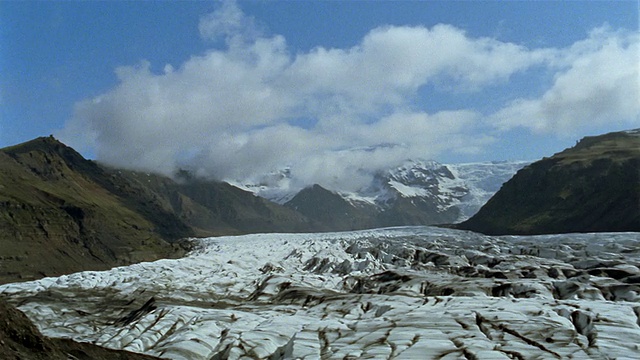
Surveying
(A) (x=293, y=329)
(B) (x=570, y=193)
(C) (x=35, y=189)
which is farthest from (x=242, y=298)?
(B) (x=570, y=193)

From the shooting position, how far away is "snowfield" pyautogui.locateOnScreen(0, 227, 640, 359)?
32.7 meters

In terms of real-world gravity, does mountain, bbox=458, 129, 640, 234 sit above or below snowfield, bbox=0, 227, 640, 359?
above

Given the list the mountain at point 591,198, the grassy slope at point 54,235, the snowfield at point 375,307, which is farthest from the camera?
the mountain at point 591,198

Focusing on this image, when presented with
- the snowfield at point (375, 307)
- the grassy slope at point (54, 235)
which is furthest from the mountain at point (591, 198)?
the grassy slope at point (54, 235)

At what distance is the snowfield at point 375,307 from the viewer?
32719mm

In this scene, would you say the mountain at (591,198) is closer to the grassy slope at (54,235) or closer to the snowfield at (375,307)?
the snowfield at (375,307)

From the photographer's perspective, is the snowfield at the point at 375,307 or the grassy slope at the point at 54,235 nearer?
the snowfield at the point at 375,307

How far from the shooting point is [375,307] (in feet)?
153

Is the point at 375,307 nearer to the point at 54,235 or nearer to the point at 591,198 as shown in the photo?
the point at 54,235

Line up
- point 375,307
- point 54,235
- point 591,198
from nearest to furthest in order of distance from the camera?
1. point 375,307
2. point 54,235
3. point 591,198

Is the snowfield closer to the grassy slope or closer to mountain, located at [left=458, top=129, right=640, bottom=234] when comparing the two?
the grassy slope

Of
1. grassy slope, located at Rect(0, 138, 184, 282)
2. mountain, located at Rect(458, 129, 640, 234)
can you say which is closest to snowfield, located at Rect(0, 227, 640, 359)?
grassy slope, located at Rect(0, 138, 184, 282)

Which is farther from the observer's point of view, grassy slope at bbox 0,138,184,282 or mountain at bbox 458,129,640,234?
mountain at bbox 458,129,640,234

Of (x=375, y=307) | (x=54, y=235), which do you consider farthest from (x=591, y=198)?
(x=54, y=235)
